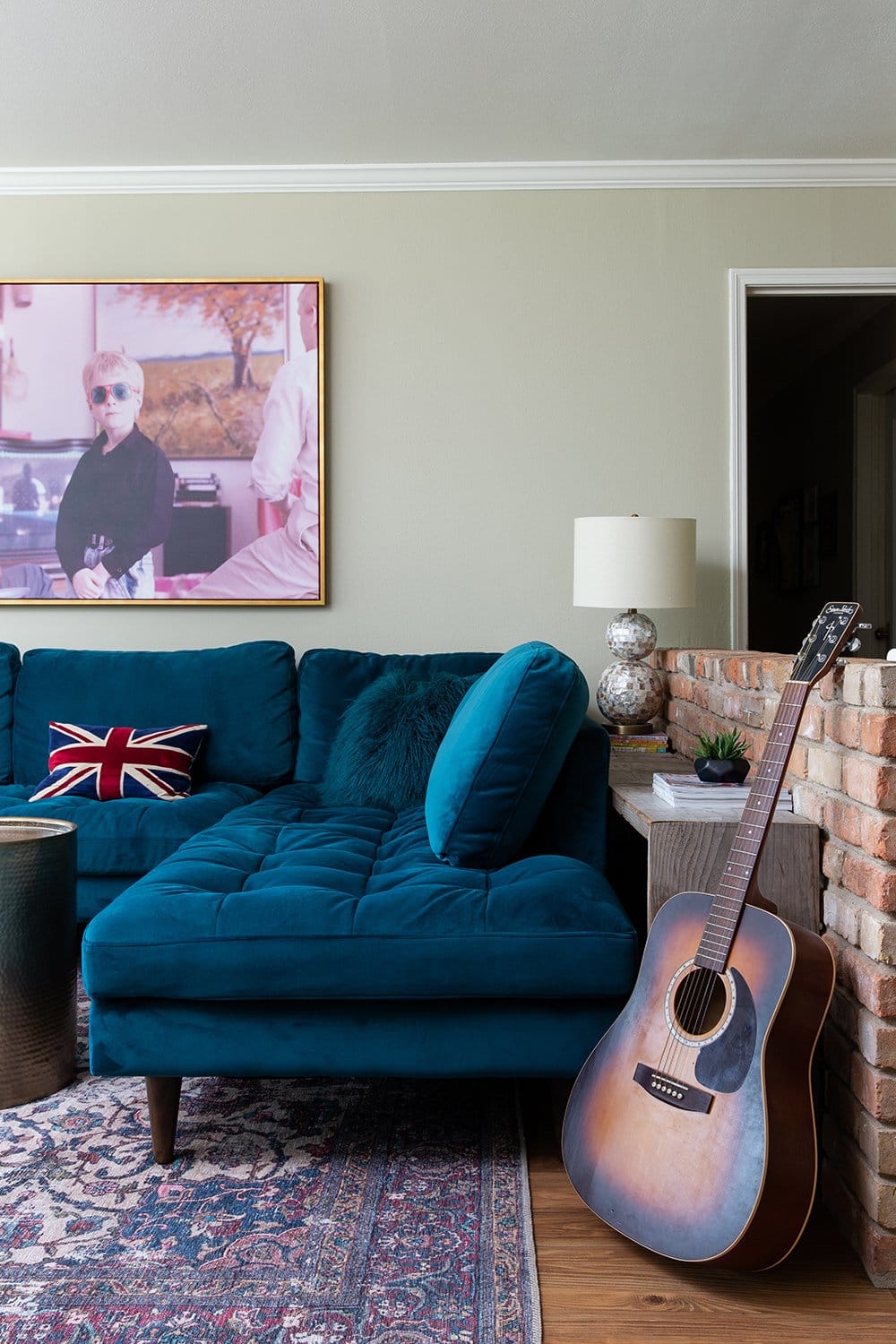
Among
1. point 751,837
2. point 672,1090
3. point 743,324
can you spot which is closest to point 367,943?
point 672,1090

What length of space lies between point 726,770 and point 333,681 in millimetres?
1511

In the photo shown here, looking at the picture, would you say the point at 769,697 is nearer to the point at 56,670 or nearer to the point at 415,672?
the point at 415,672

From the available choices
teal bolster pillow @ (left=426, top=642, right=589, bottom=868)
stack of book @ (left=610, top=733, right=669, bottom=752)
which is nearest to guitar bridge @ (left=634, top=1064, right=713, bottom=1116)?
teal bolster pillow @ (left=426, top=642, right=589, bottom=868)

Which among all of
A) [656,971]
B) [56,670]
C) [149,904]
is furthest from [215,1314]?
[56,670]

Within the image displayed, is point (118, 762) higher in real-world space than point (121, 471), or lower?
lower

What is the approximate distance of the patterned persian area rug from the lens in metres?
1.45

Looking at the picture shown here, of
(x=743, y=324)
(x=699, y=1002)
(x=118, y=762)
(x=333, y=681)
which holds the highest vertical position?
(x=743, y=324)

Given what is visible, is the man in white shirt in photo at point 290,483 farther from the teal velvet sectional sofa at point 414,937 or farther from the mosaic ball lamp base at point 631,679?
the teal velvet sectional sofa at point 414,937

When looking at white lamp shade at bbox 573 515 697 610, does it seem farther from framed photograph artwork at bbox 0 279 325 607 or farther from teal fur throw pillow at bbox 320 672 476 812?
framed photograph artwork at bbox 0 279 325 607

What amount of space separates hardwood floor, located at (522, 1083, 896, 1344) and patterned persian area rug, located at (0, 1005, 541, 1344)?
0.05 m

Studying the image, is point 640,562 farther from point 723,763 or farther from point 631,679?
point 723,763

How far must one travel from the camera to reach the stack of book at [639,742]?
3.09 m

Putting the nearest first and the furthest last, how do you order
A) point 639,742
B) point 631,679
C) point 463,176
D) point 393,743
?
point 393,743, point 639,742, point 631,679, point 463,176

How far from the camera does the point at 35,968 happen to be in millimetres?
2131
